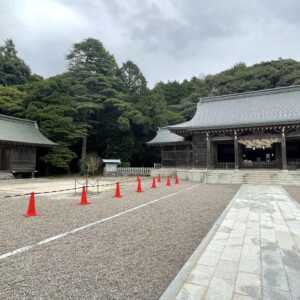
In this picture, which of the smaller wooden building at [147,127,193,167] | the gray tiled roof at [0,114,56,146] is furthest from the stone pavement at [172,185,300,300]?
the gray tiled roof at [0,114,56,146]

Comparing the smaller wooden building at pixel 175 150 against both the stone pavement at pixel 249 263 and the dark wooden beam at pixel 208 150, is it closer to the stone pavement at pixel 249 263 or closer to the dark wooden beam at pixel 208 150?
the dark wooden beam at pixel 208 150

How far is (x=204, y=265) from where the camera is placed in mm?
2811

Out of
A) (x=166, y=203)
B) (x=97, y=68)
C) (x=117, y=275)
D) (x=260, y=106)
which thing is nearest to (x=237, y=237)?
(x=117, y=275)

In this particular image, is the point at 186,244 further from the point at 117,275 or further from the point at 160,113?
the point at 160,113

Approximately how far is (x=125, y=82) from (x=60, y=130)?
48.2ft

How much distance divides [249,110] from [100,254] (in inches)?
720

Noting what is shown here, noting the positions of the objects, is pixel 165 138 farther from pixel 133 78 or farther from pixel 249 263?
pixel 249 263

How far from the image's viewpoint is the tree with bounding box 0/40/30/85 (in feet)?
111

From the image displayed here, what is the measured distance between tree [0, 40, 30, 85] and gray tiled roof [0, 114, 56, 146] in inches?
633

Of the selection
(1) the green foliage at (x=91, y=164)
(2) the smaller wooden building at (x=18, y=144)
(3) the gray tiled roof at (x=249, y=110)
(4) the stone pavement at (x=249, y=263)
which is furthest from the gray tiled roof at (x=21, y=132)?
(4) the stone pavement at (x=249, y=263)

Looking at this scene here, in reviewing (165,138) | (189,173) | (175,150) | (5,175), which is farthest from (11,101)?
(189,173)

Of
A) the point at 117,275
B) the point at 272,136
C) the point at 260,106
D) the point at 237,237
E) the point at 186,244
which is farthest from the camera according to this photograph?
the point at 260,106

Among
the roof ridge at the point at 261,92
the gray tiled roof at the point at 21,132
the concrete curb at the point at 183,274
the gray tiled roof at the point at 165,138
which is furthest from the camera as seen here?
the gray tiled roof at the point at 165,138

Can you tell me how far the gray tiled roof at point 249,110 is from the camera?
15626 millimetres
